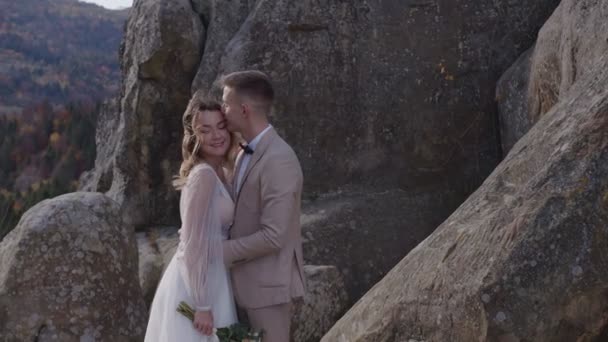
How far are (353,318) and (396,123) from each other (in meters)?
4.60

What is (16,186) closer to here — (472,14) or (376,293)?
(472,14)

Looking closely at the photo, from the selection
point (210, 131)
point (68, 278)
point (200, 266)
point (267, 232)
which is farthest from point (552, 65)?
point (200, 266)

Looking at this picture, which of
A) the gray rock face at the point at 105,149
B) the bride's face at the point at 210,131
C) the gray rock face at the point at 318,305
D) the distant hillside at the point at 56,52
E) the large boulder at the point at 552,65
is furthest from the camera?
the distant hillside at the point at 56,52

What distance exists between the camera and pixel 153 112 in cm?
1178

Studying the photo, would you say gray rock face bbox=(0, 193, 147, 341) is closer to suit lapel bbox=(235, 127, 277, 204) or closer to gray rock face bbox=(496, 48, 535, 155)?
suit lapel bbox=(235, 127, 277, 204)

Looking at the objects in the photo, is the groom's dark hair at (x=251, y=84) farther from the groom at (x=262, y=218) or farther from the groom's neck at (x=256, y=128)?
the groom's neck at (x=256, y=128)

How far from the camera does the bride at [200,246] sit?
5.53 meters

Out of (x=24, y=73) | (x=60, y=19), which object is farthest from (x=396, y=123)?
(x=60, y=19)

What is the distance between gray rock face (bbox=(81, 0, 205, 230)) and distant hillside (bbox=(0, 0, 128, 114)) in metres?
39.0

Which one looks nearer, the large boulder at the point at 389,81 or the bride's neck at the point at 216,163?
the bride's neck at the point at 216,163

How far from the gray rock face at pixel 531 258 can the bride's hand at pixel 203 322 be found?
4.07 feet

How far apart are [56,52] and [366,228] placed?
62.2m

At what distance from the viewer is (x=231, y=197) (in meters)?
5.83

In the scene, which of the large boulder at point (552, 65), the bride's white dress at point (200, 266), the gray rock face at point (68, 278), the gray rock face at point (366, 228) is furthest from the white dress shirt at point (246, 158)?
the gray rock face at point (366, 228)
